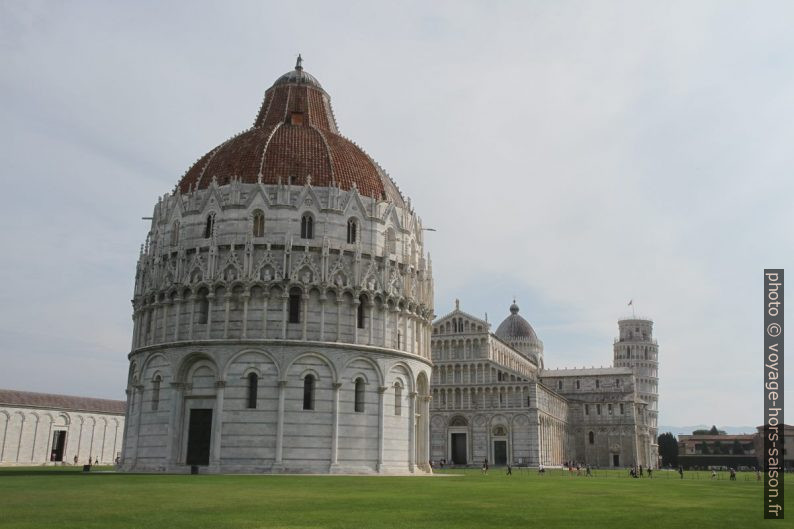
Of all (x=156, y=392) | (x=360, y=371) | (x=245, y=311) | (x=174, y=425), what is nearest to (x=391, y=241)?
(x=360, y=371)

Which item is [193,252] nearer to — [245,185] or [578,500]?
[245,185]

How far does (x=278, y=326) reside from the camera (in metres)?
45.3

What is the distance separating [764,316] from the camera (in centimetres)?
1639

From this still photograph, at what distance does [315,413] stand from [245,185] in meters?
15.4

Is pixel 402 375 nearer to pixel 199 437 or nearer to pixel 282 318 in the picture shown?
pixel 282 318

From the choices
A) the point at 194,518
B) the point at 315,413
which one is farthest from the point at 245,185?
the point at 194,518

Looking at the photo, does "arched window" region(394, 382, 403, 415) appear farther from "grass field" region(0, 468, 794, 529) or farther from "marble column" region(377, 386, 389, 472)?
"grass field" region(0, 468, 794, 529)

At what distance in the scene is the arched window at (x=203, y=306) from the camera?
152 feet

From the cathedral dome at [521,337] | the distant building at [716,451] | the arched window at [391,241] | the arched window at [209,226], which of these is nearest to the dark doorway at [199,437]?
the arched window at [209,226]

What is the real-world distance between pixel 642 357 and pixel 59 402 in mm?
110014

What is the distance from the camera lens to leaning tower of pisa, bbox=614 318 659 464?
150 meters

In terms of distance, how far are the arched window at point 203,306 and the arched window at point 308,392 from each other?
732 cm

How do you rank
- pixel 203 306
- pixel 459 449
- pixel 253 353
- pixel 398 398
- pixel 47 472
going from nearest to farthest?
1. pixel 253 353
2. pixel 47 472
3. pixel 203 306
4. pixel 398 398
5. pixel 459 449

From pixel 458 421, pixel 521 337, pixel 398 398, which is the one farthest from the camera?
pixel 521 337
